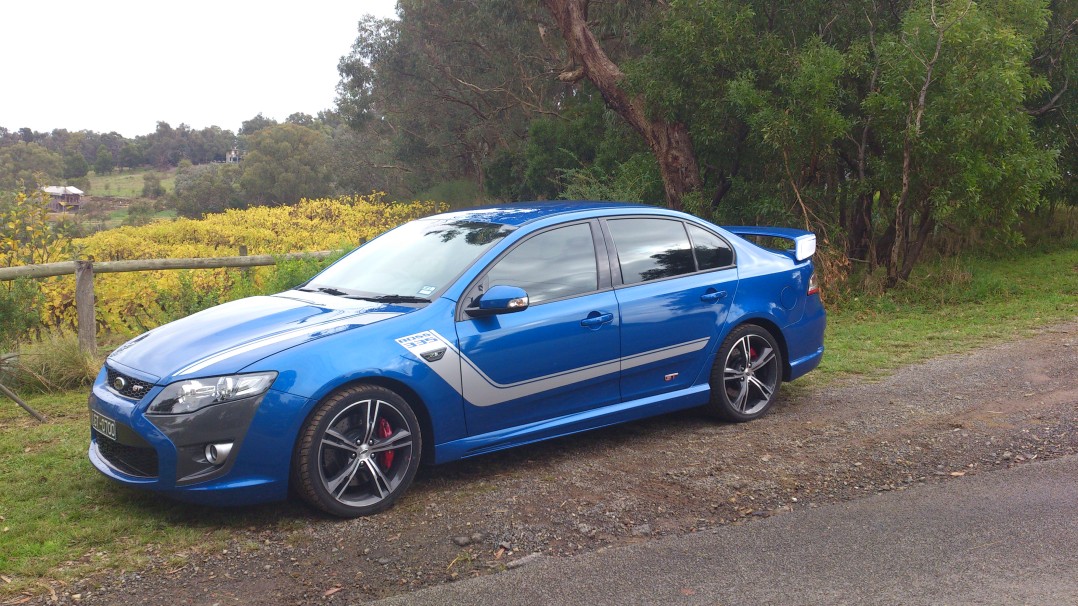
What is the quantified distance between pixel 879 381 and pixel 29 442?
22.0 feet

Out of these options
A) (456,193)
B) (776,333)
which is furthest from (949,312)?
(456,193)

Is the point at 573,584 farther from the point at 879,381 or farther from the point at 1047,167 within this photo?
the point at 1047,167

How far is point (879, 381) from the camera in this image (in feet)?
25.6

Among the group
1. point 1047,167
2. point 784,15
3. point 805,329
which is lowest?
point 805,329

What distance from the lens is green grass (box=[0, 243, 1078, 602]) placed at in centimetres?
439

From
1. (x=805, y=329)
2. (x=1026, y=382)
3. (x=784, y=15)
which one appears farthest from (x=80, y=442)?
(x=784, y=15)

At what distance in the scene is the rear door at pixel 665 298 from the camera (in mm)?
5949

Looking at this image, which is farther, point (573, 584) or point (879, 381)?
point (879, 381)

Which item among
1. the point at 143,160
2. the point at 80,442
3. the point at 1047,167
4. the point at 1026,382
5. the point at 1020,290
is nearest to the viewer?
the point at 80,442

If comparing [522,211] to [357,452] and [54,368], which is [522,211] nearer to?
[357,452]

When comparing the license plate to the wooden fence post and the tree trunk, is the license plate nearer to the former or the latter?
the wooden fence post

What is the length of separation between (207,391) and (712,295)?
11.2ft

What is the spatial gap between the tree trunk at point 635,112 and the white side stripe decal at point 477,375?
9.78 metres

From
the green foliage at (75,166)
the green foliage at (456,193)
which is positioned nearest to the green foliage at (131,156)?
the green foliage at (75,166)
